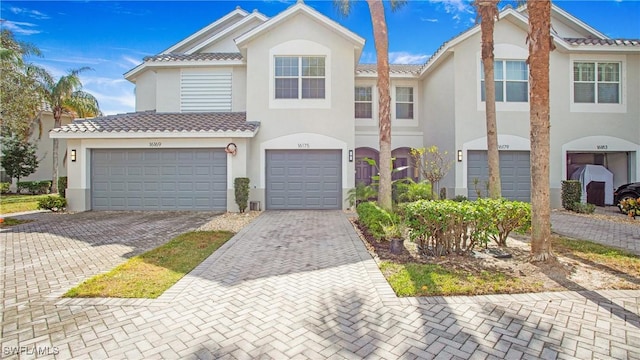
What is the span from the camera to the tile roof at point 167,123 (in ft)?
42.9

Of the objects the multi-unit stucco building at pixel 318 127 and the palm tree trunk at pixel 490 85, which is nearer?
the palm tree trunk at pixel 490 85

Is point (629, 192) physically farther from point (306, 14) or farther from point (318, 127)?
point (306, 14)

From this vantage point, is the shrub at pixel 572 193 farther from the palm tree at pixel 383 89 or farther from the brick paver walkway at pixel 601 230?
the palm tree at pixel 383 89

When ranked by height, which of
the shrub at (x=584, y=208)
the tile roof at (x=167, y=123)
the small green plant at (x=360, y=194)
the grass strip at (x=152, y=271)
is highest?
the tile roof at (x=167, y=123)

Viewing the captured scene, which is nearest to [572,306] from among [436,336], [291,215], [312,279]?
[436,336]

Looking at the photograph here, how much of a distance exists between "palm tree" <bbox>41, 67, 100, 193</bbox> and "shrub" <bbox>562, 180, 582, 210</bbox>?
29.7 meters

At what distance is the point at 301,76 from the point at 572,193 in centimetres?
1293

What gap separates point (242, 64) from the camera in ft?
50.4

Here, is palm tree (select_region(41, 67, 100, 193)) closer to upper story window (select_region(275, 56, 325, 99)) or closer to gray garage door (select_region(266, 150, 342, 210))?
upper story window (select_region(275, 56, 325, 99))

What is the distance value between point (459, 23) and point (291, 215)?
1243 centimetres

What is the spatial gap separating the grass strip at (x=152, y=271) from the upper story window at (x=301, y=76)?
8.28 m

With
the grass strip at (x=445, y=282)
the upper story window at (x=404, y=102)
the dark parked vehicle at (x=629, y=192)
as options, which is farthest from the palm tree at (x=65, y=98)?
the dark parked vehicle at (x=629, y=192)

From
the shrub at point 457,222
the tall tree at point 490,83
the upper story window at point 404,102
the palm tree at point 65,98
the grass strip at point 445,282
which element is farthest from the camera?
the palm tree at point 65,98

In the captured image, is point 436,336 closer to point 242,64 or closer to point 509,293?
point 509,293
